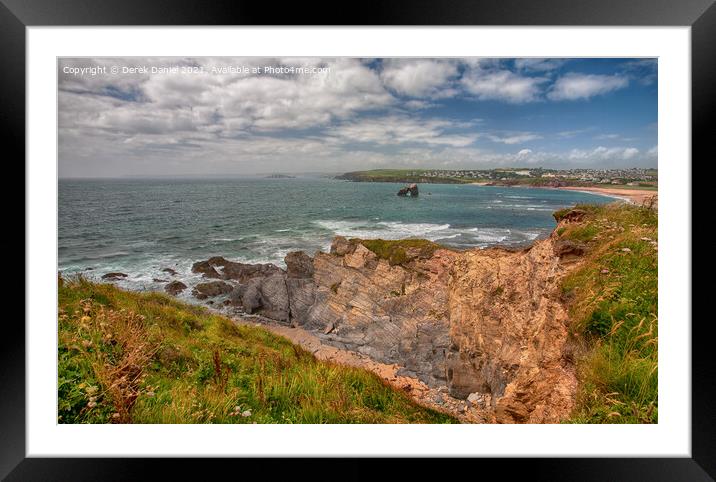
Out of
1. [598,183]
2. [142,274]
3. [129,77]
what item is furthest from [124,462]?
[598,183]

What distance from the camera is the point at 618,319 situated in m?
2.72

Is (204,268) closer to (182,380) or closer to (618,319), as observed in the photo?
(182,380)

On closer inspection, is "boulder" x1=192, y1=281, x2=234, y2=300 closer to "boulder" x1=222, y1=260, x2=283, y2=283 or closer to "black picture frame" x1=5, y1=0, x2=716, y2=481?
"boulder" x1=222, y1=260, x2=283, y2=283

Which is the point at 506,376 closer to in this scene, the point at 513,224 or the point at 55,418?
the point at 513,224

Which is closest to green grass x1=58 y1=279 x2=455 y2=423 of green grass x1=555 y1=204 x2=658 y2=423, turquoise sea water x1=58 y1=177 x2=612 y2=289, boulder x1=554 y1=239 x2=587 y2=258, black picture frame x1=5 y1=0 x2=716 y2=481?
black picture frame x1=5 y1=0 x2=716 y2=481

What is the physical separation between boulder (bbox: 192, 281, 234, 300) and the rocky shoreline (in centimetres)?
1

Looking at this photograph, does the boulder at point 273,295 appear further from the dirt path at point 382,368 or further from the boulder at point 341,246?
the boulder at point 341,246

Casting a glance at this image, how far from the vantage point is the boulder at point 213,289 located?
169 inches

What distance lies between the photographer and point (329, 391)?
2746 millimetres

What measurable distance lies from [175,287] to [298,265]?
62.4 inches

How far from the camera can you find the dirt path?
137 inches

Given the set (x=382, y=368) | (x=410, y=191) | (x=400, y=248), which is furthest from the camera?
(x=400, y=248)
